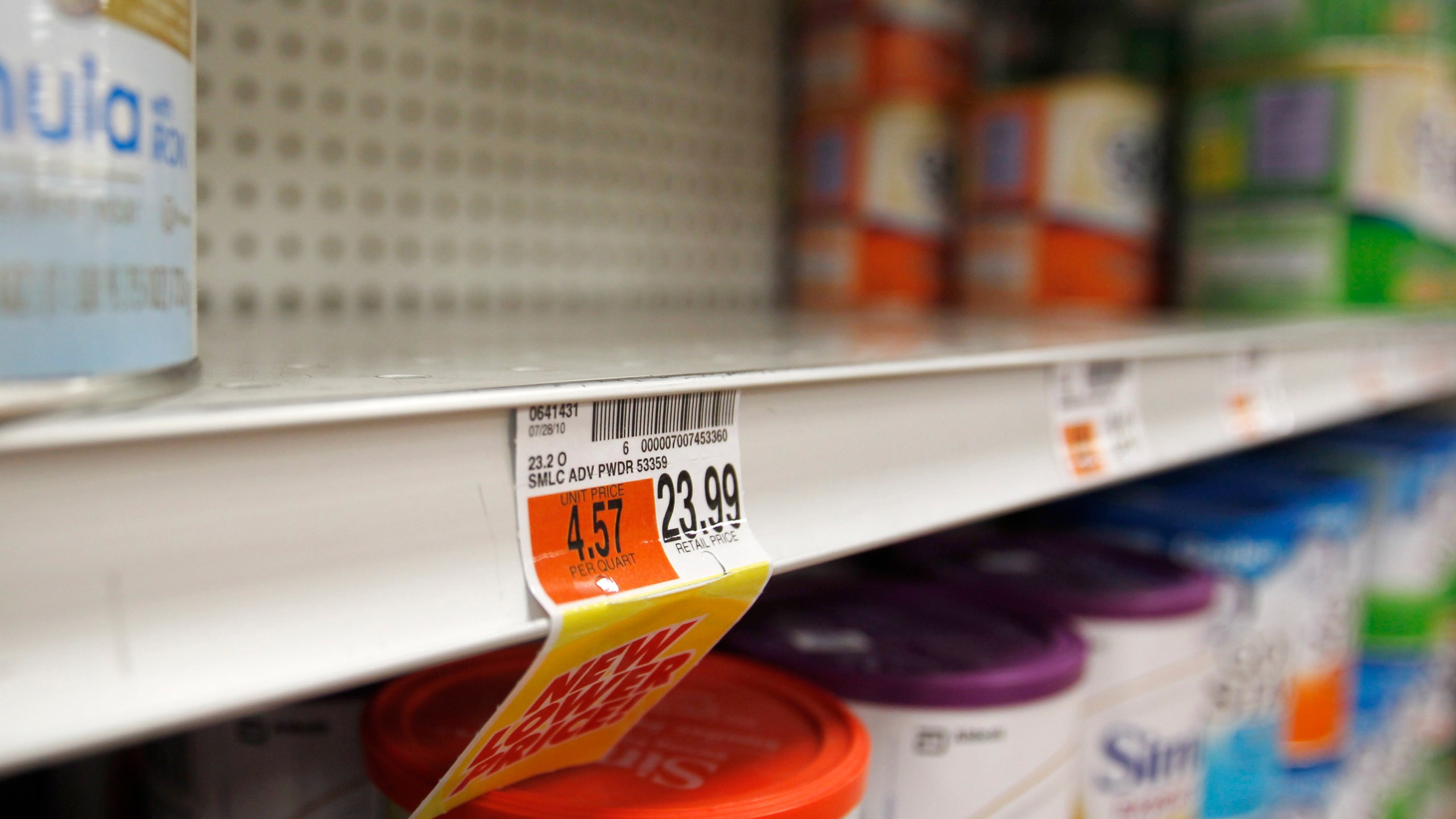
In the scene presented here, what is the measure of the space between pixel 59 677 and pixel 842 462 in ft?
0.99

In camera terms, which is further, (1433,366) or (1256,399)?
(1433,366)

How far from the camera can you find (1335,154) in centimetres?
121

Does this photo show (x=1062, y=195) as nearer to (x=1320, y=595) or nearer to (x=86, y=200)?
(x=1320, y=595)

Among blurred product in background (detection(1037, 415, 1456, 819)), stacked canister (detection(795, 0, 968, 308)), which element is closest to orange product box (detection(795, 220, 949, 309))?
stacked canister (detection(795, 0, 968, 308))

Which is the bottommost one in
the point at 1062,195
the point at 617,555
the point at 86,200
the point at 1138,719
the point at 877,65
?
the point at 1138,719

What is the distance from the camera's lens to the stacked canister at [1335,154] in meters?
1.20

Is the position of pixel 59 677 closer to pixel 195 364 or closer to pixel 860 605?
pixel 195 364

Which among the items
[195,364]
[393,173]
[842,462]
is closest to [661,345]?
[842,462]

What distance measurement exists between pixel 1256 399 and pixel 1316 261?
48 centimetres

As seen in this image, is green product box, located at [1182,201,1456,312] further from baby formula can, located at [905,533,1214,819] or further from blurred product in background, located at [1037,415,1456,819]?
baby formula can, located at [905,533,1214,819]

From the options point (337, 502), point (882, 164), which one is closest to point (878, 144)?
point (882, 164)

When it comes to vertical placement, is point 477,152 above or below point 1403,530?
above

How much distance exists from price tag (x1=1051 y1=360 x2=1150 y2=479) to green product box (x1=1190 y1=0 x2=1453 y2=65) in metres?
0.79

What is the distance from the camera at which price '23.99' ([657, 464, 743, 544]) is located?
39 centimetres
